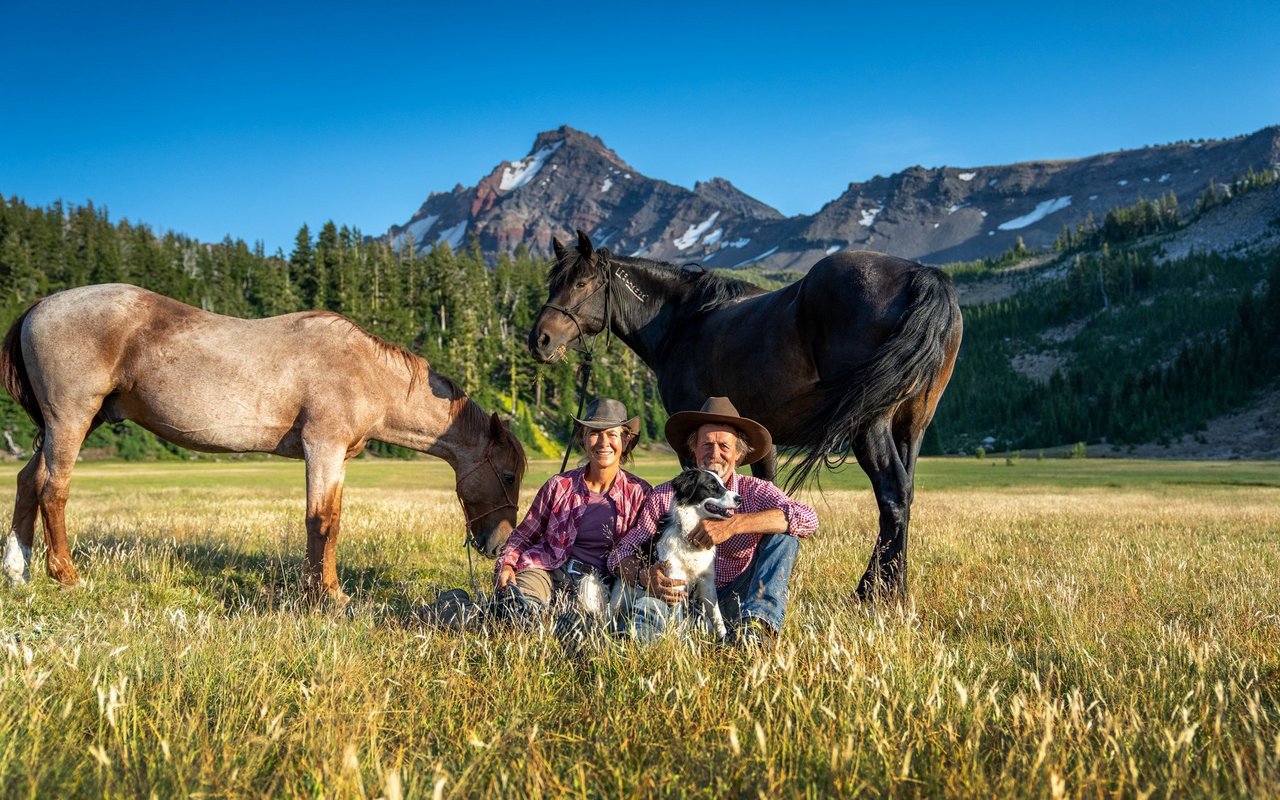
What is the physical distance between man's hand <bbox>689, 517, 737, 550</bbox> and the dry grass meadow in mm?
671

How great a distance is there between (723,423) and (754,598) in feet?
4.39

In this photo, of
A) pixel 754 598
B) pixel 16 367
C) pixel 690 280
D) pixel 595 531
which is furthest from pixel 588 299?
pixel 16 367

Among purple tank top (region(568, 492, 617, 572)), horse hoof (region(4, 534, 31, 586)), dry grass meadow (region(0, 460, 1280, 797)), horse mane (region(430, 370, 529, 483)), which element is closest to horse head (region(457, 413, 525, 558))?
horse mane (region(430, 370, 529, 483))

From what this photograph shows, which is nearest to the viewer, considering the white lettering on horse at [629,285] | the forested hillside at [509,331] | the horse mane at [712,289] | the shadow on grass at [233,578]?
the shadow on grass at [233,578]

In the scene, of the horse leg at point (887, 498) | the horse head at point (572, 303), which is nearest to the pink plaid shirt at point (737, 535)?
the horse leg at point (887, 498)

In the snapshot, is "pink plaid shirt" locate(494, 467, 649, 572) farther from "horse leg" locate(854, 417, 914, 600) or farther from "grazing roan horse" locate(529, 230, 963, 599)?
"horse leg" locate(854, 417, 914, 600)

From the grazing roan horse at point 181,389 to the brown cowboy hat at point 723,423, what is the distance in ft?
9.96

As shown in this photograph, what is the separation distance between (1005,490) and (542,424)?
219ft

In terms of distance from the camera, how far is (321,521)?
6812 millimetres

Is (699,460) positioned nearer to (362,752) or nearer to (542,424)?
(362,752)

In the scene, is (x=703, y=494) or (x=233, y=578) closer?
(x=703, y=494)

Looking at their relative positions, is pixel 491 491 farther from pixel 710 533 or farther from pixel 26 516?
pixel 26 516

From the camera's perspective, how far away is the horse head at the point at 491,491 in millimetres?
7715

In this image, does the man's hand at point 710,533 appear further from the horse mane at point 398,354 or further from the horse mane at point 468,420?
the horse mane at point 398,354
